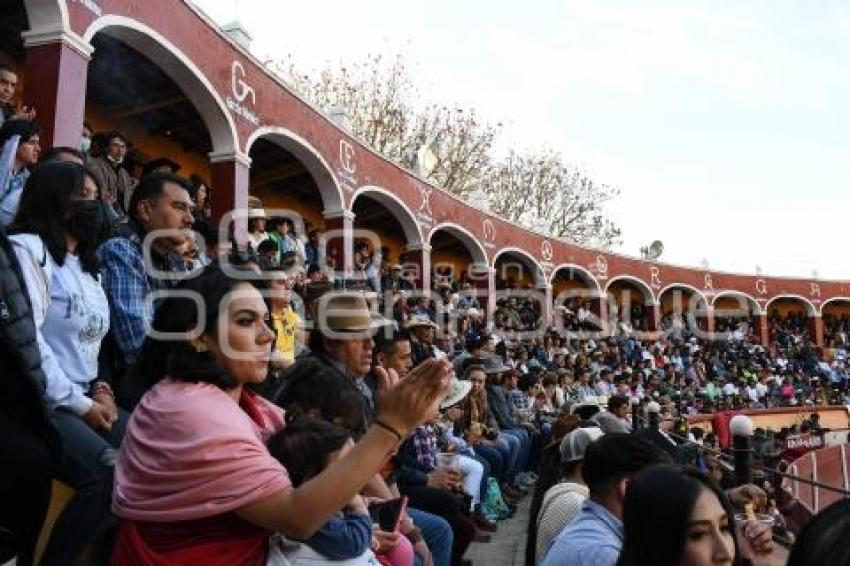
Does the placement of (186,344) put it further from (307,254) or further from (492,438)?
(307,254)

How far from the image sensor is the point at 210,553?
1.67m

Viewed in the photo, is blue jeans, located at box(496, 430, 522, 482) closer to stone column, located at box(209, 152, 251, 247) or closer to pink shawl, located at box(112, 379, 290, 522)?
stone column, located at box(209, 152, 251, 247)

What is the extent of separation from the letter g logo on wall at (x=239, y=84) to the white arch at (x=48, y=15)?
3.61 m

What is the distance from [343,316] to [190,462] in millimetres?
2102

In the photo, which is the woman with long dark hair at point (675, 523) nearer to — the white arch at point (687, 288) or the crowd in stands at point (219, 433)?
the crowd in stands at point (219, 433)

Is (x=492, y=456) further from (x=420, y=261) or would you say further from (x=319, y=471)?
(x=420, y=261)

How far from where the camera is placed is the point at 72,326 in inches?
110

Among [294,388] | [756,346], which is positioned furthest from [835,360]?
[294,388]

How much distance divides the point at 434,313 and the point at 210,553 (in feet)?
41.4

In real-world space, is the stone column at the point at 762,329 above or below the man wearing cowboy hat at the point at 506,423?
above

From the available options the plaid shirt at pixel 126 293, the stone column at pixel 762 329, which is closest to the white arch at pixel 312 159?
the plaid shirt at pixel 126 293

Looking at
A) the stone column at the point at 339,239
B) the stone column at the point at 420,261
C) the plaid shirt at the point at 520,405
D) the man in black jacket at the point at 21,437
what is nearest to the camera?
the man in black jacket at the point at 21,437

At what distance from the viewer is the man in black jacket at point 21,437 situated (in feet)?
6.85

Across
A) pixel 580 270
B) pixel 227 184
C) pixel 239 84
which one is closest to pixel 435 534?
pixel 227 184
